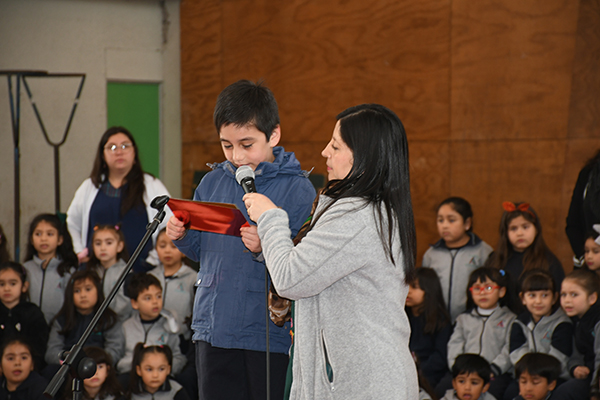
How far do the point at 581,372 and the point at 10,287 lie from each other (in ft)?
9.85

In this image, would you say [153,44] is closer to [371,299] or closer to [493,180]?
[493,180]

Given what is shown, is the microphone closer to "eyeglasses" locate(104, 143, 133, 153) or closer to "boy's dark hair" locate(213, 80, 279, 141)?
"boy's dark hair" locate(213, 80, 279, 141)

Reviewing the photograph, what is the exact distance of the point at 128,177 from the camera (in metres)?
3.89

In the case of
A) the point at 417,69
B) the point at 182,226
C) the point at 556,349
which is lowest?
the point at 556,349

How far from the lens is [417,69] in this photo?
509 cm

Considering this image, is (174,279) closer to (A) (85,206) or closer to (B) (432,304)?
(A) (85,206)

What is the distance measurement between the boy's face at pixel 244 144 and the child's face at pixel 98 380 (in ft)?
6.24

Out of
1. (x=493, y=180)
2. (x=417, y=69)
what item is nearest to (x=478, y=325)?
(x=493, y=180)

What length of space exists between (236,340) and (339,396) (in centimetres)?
44

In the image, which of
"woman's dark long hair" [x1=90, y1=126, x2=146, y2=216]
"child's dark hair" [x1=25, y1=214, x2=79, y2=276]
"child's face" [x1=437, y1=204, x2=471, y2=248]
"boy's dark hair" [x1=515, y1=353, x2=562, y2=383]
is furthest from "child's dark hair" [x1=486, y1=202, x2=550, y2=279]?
"child's dark hair" [x1=25, y1=214, x2=79, y2=276]

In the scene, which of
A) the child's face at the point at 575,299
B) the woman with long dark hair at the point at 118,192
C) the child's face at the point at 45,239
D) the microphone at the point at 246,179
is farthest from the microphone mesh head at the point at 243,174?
the child's face at the point at 45,239

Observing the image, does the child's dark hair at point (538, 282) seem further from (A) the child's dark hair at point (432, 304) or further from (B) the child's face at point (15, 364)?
(B) the child's face at point (15, 364)

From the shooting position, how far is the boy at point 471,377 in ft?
11.4

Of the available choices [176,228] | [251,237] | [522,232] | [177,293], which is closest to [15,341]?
A: [177,293]
